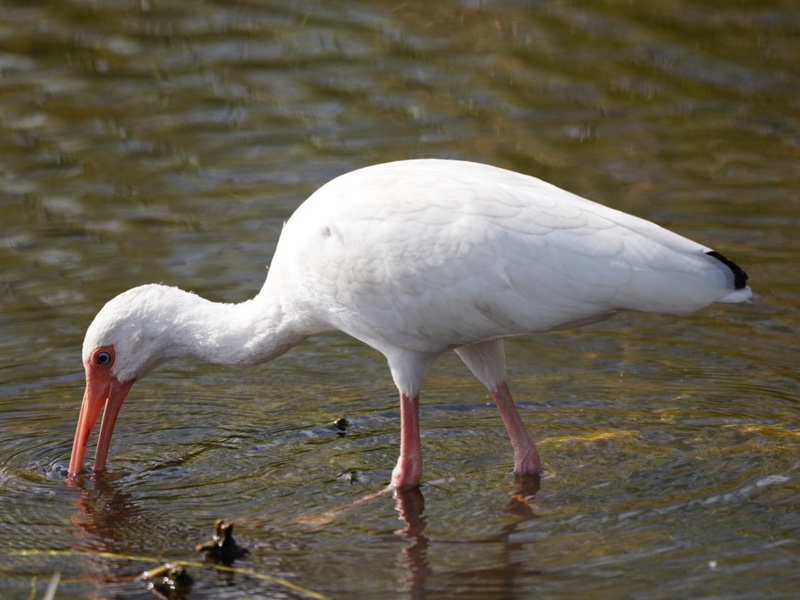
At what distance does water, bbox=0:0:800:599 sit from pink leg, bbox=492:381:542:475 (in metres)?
0.12

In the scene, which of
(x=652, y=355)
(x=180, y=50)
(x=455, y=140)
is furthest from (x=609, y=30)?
(x=652, y=355)

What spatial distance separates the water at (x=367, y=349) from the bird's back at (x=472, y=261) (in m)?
0.94

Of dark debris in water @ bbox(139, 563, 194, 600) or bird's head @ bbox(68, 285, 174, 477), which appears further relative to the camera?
bird's head @ bbox(68, 285, 174, 477)

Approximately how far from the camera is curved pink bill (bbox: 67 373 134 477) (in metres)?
8.78

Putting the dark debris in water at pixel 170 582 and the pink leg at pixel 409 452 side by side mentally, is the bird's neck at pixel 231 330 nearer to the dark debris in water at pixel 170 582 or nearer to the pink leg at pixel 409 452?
the pink leg at pixel 409 452

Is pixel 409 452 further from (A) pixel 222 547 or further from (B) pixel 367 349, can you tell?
(B) pixel 367 349

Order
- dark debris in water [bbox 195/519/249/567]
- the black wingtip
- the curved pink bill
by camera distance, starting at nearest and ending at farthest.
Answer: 1. dark debris in water [bbox 195/519/249/567]
2. the black wingtip
3. the curved pink bill

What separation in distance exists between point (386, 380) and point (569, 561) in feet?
9.31

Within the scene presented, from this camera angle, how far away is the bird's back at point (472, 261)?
7555 millimetres

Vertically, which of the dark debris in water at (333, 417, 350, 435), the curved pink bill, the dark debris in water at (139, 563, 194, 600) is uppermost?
the curved pink bill

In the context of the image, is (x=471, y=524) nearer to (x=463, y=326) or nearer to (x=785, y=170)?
(x=463, y=326)

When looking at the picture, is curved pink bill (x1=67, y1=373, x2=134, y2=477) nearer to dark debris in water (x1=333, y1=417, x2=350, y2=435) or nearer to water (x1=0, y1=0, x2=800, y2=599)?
water (x1=0, y1=0, x2=800, y2=599)

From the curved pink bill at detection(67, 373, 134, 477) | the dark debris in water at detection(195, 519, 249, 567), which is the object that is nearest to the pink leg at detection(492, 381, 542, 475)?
the dark debris in water at detection(195, 519, 249, 567)

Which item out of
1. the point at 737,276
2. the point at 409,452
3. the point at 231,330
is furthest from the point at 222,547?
the point at 737,276
